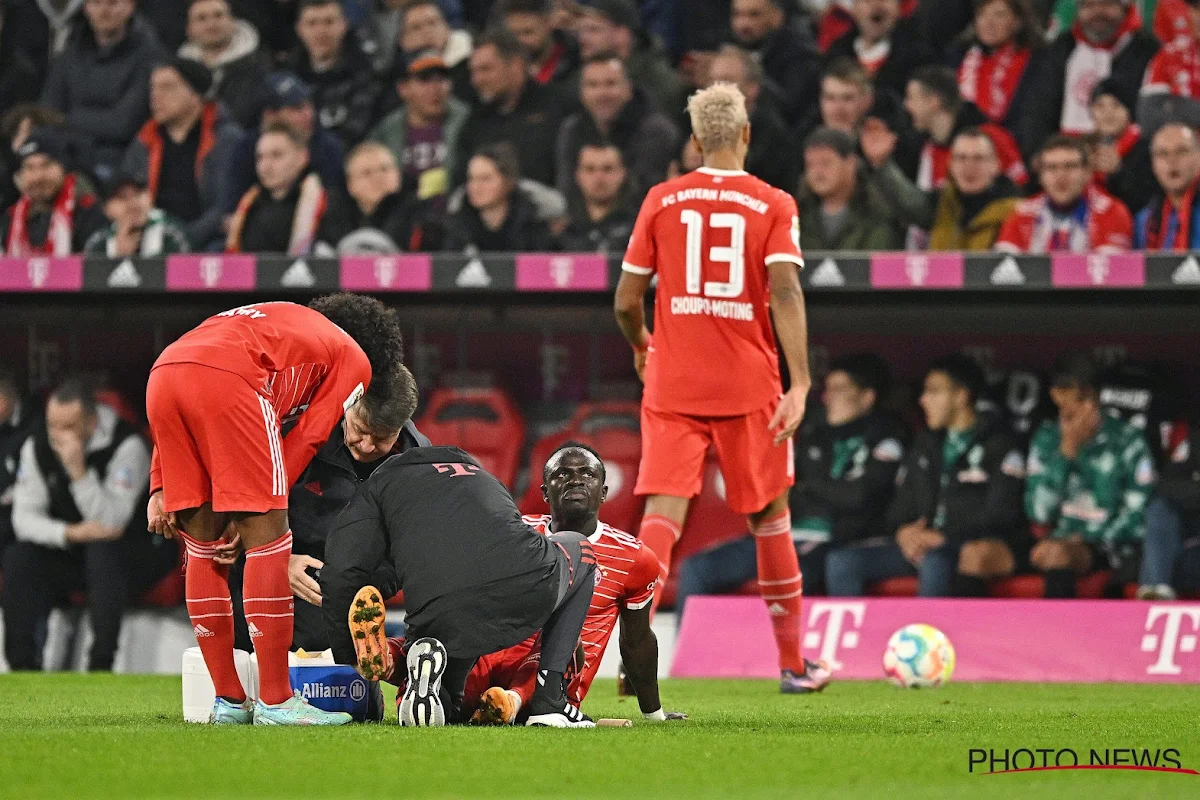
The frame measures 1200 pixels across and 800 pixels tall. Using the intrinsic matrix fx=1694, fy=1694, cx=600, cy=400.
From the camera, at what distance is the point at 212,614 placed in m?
4.57

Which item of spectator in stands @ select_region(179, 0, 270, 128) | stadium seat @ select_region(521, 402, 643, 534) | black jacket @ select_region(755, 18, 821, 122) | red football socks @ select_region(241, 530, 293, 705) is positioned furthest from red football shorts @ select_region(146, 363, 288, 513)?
spectator in stands @ select_region(179, 0, 270, 128)

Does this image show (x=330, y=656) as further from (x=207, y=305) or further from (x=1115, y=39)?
(x=1115, y=39)

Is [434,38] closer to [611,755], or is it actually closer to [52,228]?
[52,228]

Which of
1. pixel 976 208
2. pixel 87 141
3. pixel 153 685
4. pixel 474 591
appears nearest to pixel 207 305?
pixel 87 141

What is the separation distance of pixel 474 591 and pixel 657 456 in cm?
181

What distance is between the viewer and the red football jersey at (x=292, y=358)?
4.55 metres

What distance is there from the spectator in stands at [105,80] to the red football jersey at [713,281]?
5.35 m

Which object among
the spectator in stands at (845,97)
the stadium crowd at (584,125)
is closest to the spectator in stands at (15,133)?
the stadium crowd at (584,125)

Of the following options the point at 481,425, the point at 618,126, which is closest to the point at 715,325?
the point at 481,425

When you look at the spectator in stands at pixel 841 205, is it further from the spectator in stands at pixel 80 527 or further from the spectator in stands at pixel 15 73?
the spectator in stands at pixel 15 73

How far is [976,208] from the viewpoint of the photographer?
9016mm

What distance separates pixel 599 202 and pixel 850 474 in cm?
202

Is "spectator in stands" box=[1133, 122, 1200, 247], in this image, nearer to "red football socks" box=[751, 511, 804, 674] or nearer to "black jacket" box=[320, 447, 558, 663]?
"red football socks" box=[751, 511, 804, 674]

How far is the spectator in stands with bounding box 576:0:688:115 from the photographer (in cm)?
1016
